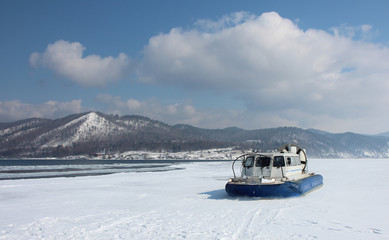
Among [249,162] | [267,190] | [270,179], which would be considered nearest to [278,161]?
[249,162]

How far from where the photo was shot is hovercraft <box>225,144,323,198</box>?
13375 millimetres

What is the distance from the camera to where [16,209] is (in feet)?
39.8

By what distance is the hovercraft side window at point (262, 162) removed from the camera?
1525 cm

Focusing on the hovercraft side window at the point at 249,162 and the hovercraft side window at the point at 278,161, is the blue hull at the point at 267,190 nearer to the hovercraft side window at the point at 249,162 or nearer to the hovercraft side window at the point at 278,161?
the hovercraft side window at the point at 278,161

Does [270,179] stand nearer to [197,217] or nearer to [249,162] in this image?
[249,162]

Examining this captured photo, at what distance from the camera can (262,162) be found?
50.4 ft

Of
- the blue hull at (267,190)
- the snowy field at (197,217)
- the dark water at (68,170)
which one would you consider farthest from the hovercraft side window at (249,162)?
the dark water at (68,170)

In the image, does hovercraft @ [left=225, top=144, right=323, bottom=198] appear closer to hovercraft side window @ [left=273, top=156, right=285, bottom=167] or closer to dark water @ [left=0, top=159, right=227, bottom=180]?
hovercraft side window @ [left=273, top=156, right=285, bottom=167]

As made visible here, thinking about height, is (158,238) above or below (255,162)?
below

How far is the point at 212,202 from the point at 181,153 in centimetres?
14854

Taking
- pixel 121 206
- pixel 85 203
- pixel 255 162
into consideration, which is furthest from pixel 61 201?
pixel 255 162

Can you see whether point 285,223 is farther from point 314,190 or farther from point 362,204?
point 314,190

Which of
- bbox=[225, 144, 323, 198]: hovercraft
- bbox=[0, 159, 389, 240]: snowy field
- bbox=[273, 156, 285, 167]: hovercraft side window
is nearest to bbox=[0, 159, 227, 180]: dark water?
bbox=[0, 159, 389, 240]: snowy field

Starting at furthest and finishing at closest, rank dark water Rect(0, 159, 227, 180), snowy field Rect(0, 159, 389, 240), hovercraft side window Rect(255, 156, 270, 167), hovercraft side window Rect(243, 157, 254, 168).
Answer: dark water Rect(0, 159, 227, 180) → hovercraft side window Rect(243, 157, 254, 168) → hovercraft side window Rect(255, 156, 270, 167) → snowy field Rect(0, 159, 389, 240)
